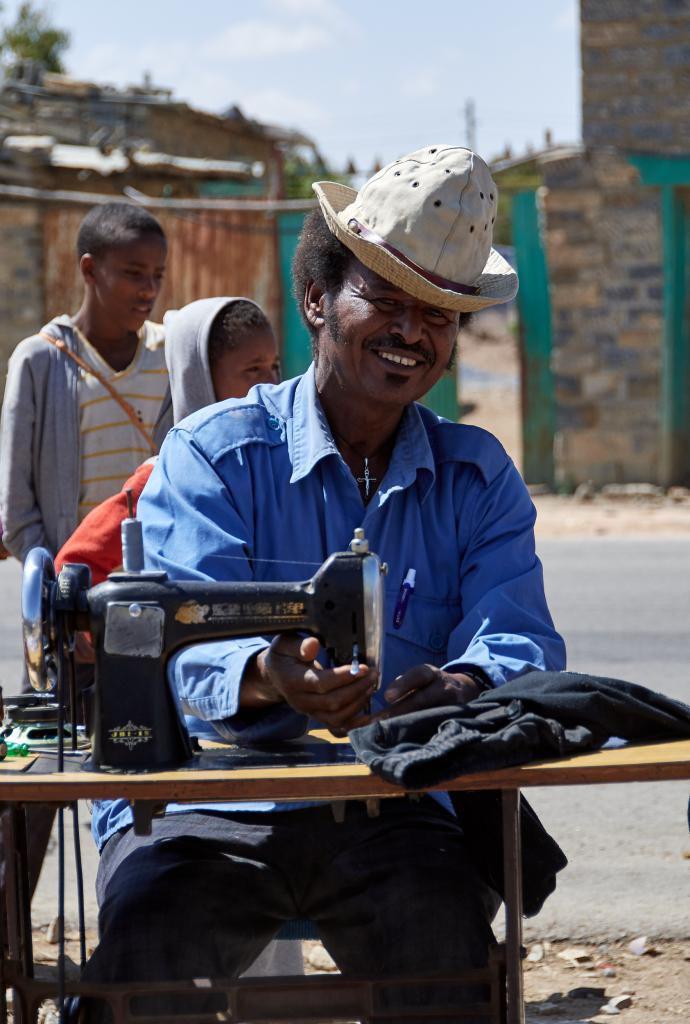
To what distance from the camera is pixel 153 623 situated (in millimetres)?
2531

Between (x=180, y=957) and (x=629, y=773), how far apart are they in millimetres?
804

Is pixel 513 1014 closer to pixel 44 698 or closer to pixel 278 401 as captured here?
pixel 44 698

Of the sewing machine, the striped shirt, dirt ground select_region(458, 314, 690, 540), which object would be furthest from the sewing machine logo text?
dirt ground select_region(458, 314, 690, 540)

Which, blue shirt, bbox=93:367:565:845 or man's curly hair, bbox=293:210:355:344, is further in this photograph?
man's curly hair, bbox=293:210:355:344

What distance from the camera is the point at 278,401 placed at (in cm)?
312

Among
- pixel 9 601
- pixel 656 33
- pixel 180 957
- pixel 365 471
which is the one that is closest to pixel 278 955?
pixel 180 957

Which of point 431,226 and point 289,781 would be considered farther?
point 431,226

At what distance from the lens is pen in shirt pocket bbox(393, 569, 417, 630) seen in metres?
2.96

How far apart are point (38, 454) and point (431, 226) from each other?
1.96m

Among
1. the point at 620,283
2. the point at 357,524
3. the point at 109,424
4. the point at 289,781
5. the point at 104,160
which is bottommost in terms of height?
the point at 289,781

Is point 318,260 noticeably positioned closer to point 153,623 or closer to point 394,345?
point 394,345

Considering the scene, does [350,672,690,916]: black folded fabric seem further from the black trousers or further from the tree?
the tree

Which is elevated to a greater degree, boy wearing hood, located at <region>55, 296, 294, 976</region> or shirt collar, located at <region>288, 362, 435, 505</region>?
boy wearing hood, located at <region>55, 296, 294, 976</region>

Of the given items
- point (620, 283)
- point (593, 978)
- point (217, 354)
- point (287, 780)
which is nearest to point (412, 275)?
point (287, 780)
